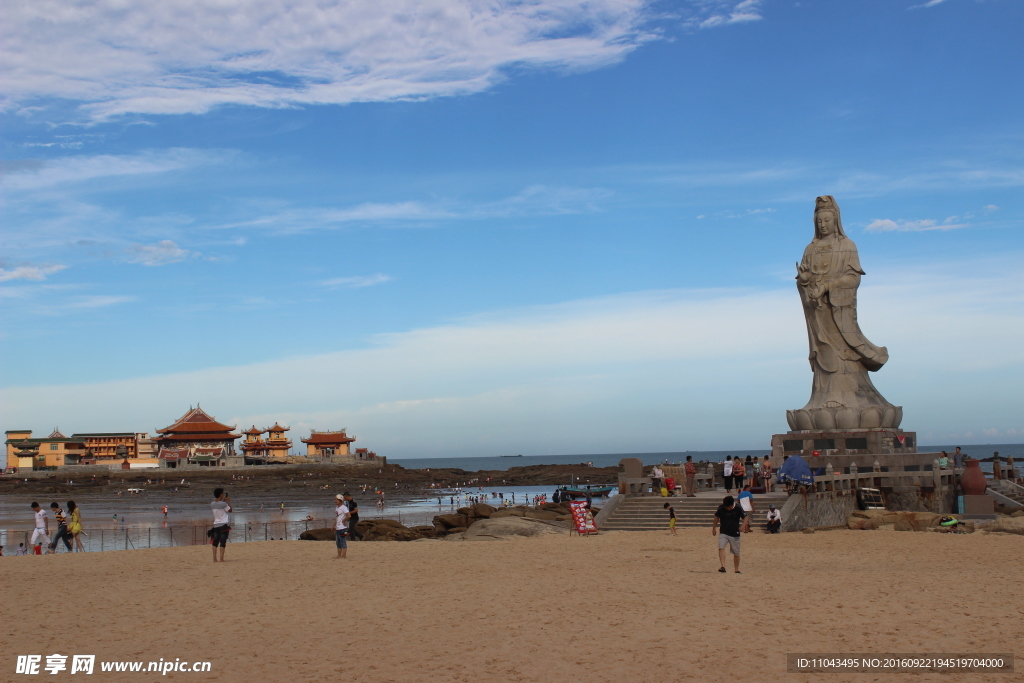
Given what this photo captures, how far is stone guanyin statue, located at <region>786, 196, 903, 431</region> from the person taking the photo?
2856 centimetres

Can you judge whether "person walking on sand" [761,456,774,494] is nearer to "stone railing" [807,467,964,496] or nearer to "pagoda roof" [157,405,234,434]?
"stone railing" [807,467,964,496]

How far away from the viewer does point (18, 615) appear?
10.8 m

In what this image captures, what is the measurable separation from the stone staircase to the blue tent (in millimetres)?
575

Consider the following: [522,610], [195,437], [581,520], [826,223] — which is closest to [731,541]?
[522,610]

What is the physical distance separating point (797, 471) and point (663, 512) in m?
3.34

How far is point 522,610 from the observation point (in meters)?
10.8

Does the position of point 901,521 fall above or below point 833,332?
below

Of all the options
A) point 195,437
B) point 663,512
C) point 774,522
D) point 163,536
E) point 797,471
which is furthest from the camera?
point 195,437

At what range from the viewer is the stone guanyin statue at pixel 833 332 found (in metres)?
28.6

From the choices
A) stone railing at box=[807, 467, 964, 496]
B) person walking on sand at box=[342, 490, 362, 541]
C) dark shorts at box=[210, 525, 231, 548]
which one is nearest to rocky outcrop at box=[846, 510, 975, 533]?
stone railing at box=[807, 467, 964, 496]

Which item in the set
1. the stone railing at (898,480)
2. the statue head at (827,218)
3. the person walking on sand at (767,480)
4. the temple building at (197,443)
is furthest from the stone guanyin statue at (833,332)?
the temple building at (197,443)

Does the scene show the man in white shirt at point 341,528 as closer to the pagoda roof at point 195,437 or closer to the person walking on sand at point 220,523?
the person walking on sand at point 220,523

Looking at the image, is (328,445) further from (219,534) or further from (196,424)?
(219,534)

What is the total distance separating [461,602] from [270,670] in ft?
12.0
